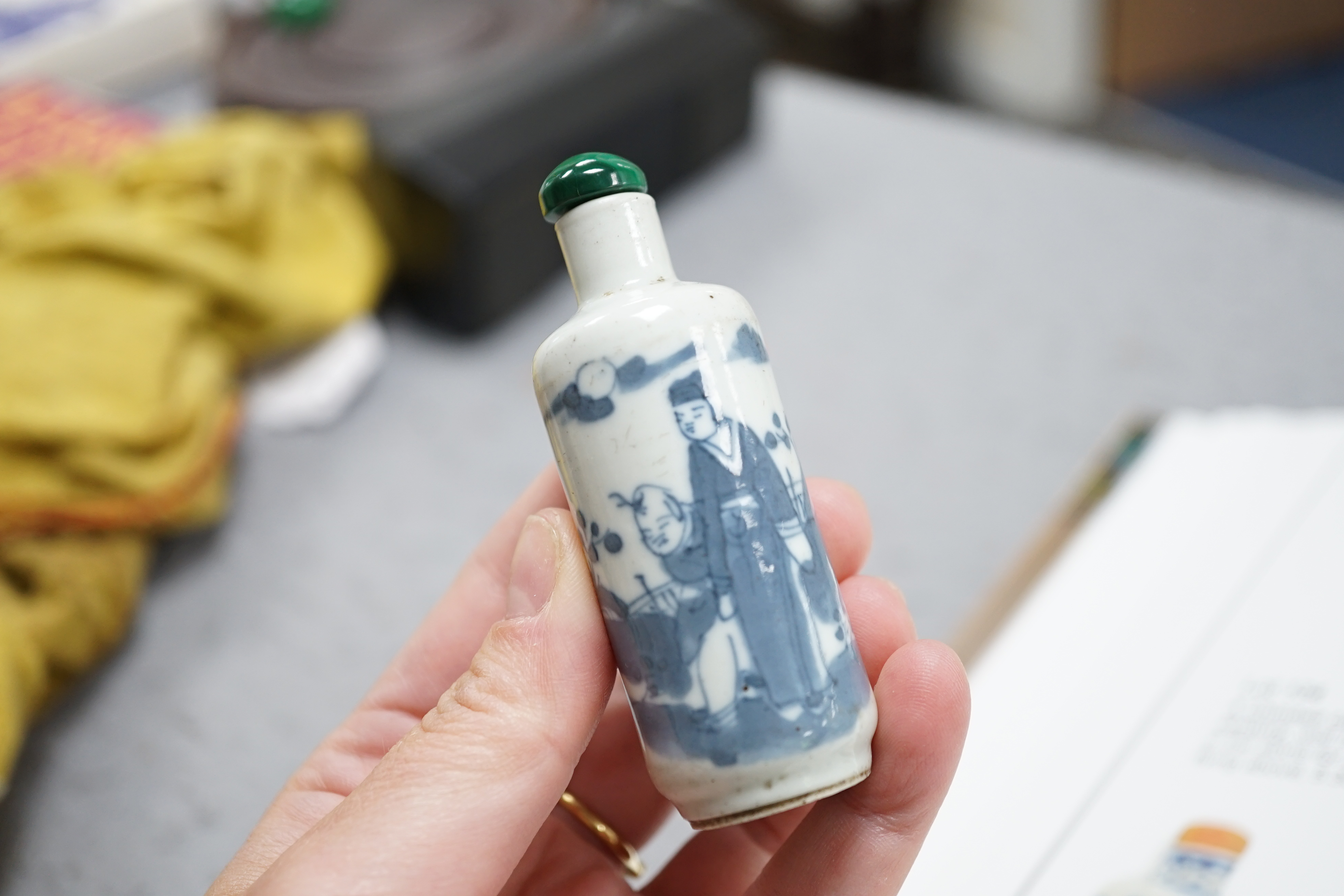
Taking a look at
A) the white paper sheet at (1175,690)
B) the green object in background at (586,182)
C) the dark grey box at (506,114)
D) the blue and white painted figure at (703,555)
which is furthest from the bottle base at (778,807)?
the dark grey box at (506,114)

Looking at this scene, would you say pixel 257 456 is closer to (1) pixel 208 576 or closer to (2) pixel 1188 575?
(1) pixel 208 576

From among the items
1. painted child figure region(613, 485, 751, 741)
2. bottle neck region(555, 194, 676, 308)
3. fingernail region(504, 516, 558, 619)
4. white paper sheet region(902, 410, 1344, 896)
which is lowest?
white paper sheet region(902, 410, 1344, 896)

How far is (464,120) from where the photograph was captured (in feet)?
2.44

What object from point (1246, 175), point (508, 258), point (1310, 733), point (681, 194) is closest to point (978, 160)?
point (681, 194)

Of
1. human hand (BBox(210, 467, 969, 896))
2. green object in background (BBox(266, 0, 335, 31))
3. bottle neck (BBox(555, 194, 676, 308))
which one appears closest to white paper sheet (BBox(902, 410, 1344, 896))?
human hand (BBox(210, 467, 969, 896))

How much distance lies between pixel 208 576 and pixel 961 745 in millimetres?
475

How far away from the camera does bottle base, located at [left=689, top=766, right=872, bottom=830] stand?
351 mm

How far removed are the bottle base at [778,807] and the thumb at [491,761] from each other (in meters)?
0.06

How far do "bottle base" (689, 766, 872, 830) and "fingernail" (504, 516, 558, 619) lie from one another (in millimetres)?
98

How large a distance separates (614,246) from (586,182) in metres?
0.02

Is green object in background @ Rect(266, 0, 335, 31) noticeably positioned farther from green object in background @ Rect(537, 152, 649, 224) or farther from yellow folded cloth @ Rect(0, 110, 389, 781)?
green object in background @ Rect(537, 152, 649, 224)

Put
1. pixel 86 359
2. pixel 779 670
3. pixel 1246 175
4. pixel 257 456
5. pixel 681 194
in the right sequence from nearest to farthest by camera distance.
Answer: pixel 779 670 → pixel 86 359 → pixel 257 456 → pixel 681 194 → pixel 1246 175

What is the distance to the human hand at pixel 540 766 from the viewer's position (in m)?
0.34

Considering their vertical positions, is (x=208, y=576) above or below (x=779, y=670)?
below
